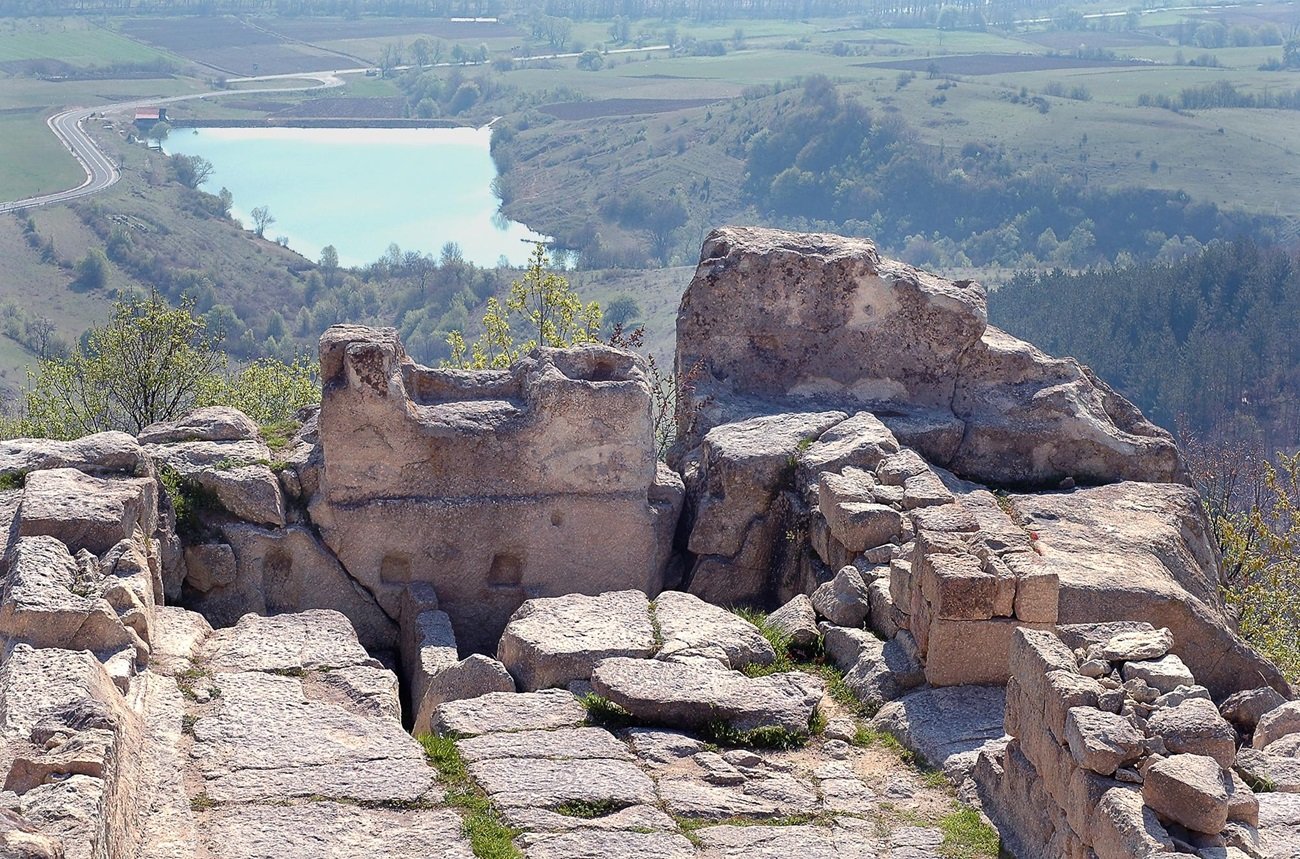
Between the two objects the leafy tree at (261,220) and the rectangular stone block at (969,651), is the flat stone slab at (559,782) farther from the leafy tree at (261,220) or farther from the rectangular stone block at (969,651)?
the leafy tree at (261,220)

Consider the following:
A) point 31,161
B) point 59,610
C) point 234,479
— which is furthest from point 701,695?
point 31,161

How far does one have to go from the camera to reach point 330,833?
7.48m

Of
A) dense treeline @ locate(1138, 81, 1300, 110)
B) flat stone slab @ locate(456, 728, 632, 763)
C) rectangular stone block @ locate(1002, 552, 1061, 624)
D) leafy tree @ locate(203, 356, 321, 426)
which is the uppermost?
rectangular stone block @ locate(1002, 552, 1061, 624)

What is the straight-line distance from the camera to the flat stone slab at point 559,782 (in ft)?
26.2

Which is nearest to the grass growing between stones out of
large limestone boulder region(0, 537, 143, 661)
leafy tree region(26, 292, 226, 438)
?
large limestone boulder region(0, 537, 143, 661)

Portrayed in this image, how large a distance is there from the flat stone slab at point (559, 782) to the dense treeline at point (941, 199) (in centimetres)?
8061

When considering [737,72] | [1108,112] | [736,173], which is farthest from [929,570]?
[737,72]

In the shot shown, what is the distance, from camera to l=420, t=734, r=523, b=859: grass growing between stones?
24.5 ft

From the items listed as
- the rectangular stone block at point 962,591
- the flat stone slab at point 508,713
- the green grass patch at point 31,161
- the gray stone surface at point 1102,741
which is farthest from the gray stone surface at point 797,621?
the green grass patch at point 31,161

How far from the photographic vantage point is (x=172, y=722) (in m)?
8.47

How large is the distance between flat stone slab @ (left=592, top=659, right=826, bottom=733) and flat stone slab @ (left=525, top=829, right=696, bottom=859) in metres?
1.27

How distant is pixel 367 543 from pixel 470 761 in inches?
142

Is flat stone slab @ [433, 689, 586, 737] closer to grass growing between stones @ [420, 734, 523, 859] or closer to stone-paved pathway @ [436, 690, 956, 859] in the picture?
stone-paved pathway @ [436, 690, 956, 859]

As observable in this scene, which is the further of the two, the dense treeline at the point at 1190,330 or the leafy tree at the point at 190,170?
the leafy tree at the point at 190,170
